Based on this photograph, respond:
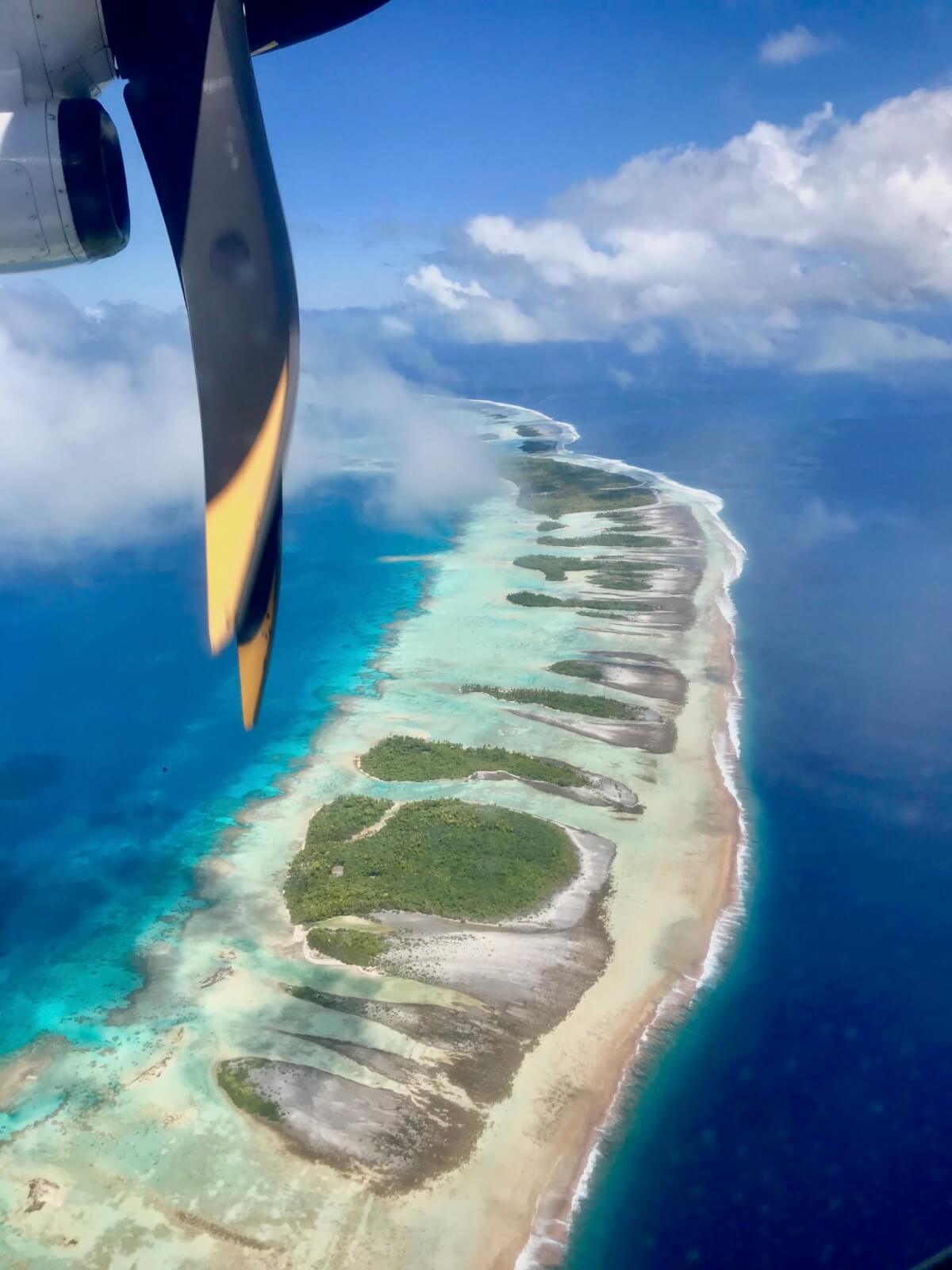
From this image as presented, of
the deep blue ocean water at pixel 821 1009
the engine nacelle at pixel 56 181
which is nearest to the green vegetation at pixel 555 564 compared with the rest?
the deep blue ocean water at pixel 821 1009

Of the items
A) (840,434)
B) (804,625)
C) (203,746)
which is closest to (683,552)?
(804,625)

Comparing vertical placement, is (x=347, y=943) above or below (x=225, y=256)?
below

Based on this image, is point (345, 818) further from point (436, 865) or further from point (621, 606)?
point (621, 606)

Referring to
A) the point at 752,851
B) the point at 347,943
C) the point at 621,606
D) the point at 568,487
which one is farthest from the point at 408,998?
the point at 568,487

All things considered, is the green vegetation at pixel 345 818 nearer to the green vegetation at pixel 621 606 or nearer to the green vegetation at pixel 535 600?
the green vegetation at pixel 535 600

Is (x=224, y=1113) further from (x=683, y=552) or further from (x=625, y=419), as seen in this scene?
(x=625, y=419)

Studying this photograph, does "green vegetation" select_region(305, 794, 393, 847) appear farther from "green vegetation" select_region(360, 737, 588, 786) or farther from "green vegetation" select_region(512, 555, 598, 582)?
"green vegetation" select_region(512, 555, 598, 582)
